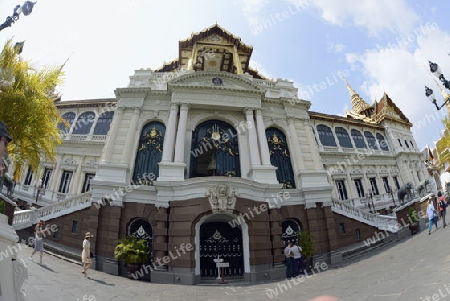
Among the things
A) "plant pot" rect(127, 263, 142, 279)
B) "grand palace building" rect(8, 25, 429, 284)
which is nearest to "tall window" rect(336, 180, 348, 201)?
"grand palace building" rect(8, 25, 429, 284)

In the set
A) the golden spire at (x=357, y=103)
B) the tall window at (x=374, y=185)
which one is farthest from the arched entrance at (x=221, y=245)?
the golden spire at (x=357, y=103)

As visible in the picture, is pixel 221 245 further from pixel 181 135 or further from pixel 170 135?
pixel 170 135

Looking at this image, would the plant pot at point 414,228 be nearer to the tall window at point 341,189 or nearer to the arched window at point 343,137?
the tall window at point 341,189

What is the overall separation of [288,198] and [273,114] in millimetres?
7213

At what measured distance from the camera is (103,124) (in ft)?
90.7

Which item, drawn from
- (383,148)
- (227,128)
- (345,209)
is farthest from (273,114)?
(383,148)

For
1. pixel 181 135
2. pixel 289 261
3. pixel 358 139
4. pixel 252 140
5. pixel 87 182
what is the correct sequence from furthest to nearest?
pixel 358 139
pixel 87 182
pixel 252 140
pixel 181 135
pixel 289 261

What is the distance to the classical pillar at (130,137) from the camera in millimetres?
16609

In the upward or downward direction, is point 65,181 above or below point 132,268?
above

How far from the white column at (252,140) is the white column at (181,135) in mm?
4614

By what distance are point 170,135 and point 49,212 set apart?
28.9 feet

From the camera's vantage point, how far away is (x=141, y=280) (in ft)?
41.4

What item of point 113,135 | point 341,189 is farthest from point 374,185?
point 113,135

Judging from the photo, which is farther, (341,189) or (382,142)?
(382,142)
